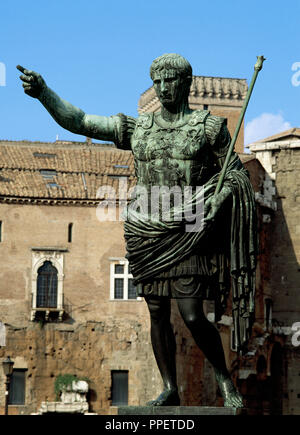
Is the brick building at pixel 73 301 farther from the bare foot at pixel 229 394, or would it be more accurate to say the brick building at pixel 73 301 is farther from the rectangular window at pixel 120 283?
the bare foot at pixel 229 394

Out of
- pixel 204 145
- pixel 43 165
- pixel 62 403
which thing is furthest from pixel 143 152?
pixel 43 165

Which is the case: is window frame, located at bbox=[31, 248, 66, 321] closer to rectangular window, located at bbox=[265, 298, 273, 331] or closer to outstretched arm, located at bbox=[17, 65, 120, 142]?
rectangular window, located at bbox=[265, 298, 273, 331]

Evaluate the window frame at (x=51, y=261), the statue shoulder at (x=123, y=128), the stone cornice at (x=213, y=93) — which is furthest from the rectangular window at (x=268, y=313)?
the statue shoulder at (x=123, y=128)

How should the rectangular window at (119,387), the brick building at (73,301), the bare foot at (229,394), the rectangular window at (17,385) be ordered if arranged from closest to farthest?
the bare foot at (229,394) < the rectangular window at (17,385) < the brick building at (73,301) < the rectangular window at (119,387)

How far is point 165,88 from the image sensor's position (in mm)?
8117

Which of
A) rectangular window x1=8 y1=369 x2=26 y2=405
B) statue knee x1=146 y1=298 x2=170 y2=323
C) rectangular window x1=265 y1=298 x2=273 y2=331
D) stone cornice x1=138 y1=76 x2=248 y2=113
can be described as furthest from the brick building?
A: stone cornice x1=138 y1=76 x2=248 y2=113

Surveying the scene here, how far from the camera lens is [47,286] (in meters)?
43.6

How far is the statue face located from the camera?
809cm

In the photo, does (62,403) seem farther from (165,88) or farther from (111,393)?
(165,88)

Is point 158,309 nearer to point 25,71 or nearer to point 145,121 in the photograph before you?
point 145,121

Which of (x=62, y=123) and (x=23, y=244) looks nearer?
(x=62, y=123)

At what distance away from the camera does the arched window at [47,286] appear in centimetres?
4331

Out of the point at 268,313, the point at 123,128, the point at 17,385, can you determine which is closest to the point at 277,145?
the point at 268,313
